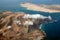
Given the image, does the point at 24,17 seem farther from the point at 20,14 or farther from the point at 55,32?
the point at 55,32

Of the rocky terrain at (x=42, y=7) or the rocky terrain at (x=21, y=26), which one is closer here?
the rocky terrain at (x=21, y=26)

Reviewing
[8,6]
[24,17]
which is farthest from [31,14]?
[8,6]

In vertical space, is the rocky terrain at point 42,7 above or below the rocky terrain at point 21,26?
above

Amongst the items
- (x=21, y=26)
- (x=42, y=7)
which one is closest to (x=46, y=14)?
(x=42, y=7)

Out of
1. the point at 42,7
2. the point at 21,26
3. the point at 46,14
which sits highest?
the point at 42,7

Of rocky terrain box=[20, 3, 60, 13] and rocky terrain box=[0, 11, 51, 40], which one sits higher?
rocky terrain box=[20, 3, 60, 13]

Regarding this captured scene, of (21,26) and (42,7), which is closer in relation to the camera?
(21,26)

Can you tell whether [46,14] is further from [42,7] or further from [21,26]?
[21,26]

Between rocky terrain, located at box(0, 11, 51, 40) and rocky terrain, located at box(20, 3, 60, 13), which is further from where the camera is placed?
rocky terrain, located at box(20, 3, 60, 13)
